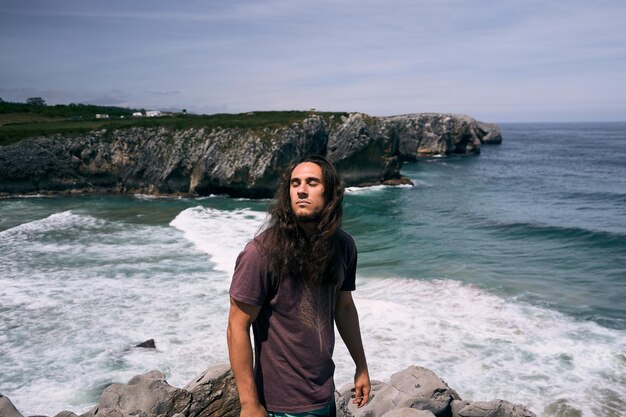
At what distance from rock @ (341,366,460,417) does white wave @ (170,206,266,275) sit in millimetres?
12284

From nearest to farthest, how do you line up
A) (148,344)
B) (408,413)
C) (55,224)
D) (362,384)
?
(362,384) → (408,413) → (148,344) → (55,224)

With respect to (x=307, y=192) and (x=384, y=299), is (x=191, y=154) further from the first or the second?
(x=307, y=192)

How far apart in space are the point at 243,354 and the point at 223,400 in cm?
513

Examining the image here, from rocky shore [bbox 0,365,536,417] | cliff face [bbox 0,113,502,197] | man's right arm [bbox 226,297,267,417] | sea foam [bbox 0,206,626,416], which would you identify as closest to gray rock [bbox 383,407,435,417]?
rocky shore [bbox 0,365,536,417]

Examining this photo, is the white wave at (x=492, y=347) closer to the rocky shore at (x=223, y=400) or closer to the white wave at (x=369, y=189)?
the rocky shore at (x=223, y=400)

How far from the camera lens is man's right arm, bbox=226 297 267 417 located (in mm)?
3305

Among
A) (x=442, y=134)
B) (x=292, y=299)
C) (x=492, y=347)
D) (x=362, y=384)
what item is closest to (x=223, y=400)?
(x=362, y=384)

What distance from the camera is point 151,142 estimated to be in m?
53.8

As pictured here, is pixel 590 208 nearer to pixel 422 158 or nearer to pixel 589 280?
pixel 589 280

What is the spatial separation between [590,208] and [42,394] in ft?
124

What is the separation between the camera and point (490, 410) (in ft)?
29.9

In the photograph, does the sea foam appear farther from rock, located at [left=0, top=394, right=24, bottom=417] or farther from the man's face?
the man's face

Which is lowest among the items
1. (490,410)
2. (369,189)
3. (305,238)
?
(369,189)

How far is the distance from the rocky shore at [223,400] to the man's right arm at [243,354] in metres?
4.78
